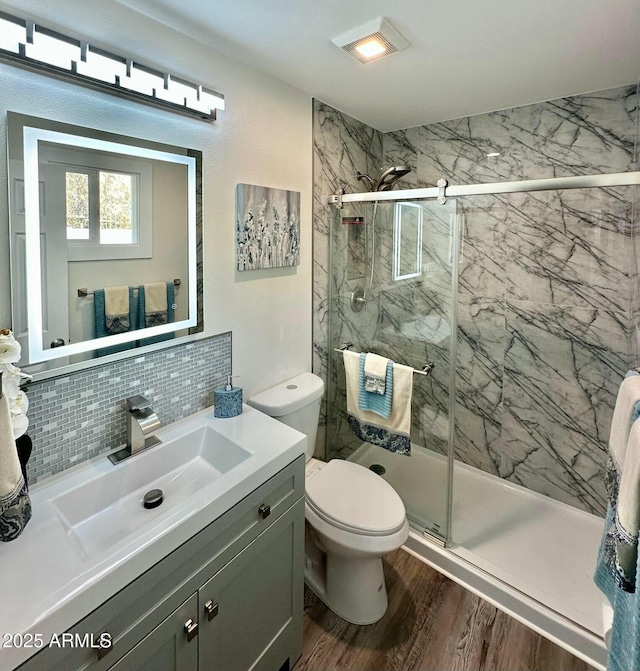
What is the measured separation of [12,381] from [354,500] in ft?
4.55

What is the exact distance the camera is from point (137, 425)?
4.56 ft

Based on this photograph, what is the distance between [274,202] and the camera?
1.93 meters

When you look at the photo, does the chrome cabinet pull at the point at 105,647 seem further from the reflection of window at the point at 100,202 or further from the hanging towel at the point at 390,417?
the hanging towel at the point at 390,417

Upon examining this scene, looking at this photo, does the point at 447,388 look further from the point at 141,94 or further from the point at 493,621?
the point at 141,94

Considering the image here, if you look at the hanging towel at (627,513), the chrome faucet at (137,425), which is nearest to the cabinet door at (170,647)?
the chrome faucet at (137,425)

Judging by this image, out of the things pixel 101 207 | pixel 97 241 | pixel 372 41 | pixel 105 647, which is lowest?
pixel 105 647

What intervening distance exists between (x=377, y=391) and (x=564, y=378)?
3.72 feet

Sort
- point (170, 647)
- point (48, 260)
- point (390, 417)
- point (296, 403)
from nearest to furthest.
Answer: point (170, 647) → point (48, 260) → point (296, 403) → point (390, 417)

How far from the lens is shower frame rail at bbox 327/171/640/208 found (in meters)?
1.48

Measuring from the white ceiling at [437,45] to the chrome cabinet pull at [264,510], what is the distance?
1651 millimetres

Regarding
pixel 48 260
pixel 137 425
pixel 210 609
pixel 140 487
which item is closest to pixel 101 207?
pixel 48 260

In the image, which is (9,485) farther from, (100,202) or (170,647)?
(100,202)

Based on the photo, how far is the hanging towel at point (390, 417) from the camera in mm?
2088

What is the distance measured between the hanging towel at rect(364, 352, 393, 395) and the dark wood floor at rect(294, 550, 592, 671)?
0.97 meters
